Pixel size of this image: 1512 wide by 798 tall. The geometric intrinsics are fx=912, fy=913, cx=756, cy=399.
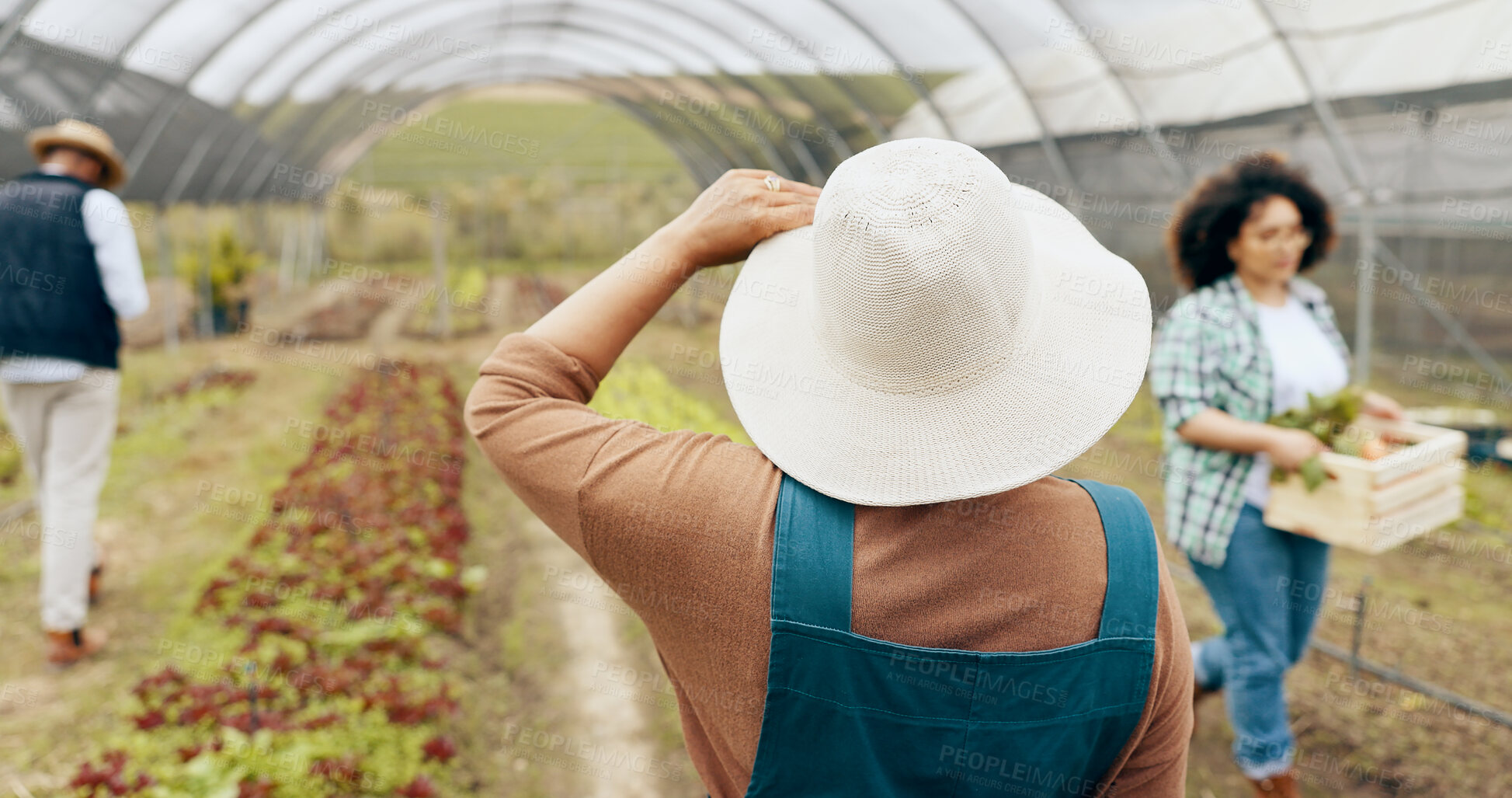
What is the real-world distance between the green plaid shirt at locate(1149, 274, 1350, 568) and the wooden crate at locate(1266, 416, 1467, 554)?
13 centimetres

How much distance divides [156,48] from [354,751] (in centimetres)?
647

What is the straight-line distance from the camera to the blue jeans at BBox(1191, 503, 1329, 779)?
2482mm

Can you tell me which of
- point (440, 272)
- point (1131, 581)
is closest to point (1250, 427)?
point (1131, 581)

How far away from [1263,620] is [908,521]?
2085mm

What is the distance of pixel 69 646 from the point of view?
356cm

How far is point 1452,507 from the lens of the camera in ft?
9.23

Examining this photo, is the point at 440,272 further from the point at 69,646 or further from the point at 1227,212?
the point at 1227,212

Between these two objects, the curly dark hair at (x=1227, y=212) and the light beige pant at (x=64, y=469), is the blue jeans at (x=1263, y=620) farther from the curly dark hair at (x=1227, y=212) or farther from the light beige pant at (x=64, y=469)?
the light beige pant at (x=64, y=469)

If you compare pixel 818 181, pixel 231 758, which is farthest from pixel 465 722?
pixel 818 181

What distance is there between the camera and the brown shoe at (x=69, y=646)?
139 inches

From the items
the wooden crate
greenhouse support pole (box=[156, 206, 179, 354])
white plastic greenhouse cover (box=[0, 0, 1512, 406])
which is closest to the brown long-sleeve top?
the wooden crate

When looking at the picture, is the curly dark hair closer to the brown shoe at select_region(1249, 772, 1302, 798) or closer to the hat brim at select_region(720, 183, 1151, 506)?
the brown shoe at select_region(1249, 772, 1302, 798)

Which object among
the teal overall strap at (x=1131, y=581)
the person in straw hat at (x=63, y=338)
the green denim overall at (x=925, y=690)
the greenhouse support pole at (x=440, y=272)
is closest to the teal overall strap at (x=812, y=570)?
the green denim overall at (x=925, y=690)

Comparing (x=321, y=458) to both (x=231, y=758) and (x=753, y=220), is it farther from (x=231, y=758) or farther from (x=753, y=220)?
(x=753, y=220)
